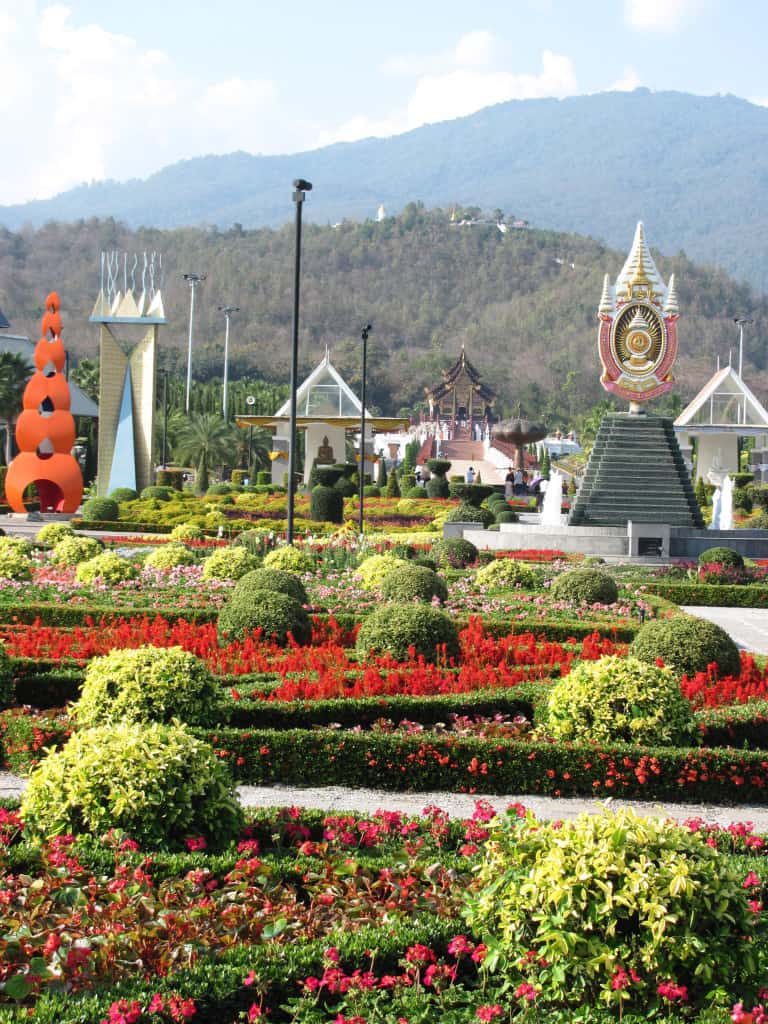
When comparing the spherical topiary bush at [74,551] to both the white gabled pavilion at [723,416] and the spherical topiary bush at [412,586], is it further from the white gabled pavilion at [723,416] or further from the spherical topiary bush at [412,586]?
the white gabled pavilion at [723,416]

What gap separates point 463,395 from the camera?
342 ft

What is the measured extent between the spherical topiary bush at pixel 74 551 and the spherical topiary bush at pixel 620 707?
38.1ft

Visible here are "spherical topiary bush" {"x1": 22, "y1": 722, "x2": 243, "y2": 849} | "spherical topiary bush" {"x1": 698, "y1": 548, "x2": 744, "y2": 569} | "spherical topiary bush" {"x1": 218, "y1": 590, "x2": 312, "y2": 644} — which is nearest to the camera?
"spherical topiary bush" {"x1": 22, "y1": 722, "x2": 243, "y2": 849}

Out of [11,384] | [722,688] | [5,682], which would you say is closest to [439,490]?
[11,384]

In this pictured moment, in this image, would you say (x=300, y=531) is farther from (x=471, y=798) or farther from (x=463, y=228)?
(x=463, y=228)

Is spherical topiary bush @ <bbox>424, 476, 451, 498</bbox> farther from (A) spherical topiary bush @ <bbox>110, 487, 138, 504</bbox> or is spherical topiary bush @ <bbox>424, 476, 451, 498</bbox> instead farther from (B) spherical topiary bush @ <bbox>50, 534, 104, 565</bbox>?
(B) spherical topiary bush @ <bbox>50, 534, 104, 565</bbox>

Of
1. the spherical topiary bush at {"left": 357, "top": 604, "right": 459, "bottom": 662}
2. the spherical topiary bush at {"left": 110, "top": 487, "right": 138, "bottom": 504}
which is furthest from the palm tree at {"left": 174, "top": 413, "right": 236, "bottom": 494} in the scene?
the spherical topiary bush at {"left": 357, "top": 604, "right": 459, "bottom": 662}

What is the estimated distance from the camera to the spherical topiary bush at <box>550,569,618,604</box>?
50.9 ft

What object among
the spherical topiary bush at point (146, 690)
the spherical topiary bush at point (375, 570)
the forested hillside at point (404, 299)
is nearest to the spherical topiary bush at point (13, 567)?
the spherical topiary bush at point (375, 570)

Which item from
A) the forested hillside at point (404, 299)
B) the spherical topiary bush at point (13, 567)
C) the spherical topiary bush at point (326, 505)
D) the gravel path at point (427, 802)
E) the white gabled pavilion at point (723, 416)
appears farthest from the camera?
the forested hillside at point (404, 299)

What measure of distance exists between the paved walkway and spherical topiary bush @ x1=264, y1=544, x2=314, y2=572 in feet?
19.1

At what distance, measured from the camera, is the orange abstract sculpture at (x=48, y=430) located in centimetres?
3312

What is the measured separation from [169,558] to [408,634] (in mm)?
7602

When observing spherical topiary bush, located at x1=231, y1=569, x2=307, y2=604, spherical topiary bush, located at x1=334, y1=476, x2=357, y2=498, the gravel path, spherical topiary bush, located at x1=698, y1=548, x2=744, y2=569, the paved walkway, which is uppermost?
spherical topiary bush, located at x1=334, y1=476, x2=357, y2=498
